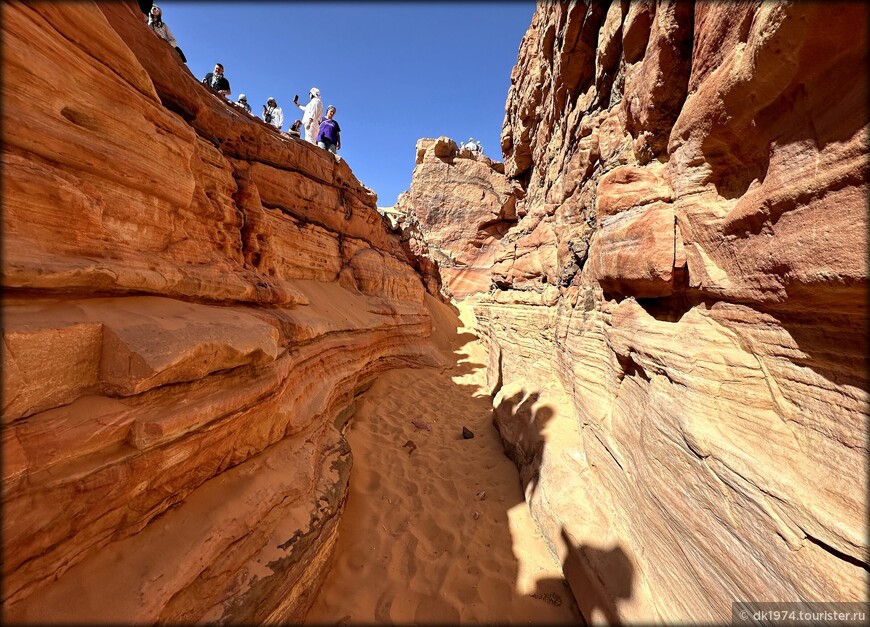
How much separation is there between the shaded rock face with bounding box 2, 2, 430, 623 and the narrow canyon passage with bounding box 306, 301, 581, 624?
0.39 m

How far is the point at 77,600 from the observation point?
158 centimetres

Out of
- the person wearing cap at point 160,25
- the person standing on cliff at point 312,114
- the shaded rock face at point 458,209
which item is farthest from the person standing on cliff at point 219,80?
the shaded rock face at point 458,209

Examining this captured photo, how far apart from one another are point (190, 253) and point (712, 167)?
195 inches

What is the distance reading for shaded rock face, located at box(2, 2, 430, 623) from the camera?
1649mm

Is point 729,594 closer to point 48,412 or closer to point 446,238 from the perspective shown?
point 48,412

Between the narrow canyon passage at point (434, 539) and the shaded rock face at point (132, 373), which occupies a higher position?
the shaded rock face at point (132, 373)

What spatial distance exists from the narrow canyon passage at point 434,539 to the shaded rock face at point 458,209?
17943 mm

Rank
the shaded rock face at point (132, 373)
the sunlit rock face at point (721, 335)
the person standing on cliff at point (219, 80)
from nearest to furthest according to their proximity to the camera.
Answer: the sunlit rock face at point (721, 335), the shaded rock face at point (132, 373), the person standing on cliff at point (219, 80)

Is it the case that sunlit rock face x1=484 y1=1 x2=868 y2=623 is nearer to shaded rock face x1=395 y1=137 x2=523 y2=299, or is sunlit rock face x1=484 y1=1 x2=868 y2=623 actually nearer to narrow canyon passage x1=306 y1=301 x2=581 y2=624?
narrow canyon passage x1=306 y1=301 x2=581 y2=624

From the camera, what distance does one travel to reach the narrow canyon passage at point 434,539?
263cm

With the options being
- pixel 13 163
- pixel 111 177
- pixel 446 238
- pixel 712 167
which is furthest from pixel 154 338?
pixel 446 238

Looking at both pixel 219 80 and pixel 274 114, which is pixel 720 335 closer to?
pixel 219 80

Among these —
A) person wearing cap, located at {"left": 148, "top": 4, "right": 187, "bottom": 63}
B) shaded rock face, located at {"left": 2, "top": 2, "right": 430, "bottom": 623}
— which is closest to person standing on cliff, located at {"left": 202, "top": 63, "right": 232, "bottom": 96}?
person wearing cap, located at {"left": 148, "top": 4, "right": 187, "bottom": 63}

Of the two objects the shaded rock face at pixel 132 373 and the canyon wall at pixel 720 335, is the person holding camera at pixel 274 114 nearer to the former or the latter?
the shaded rock face at pixel 132 373
